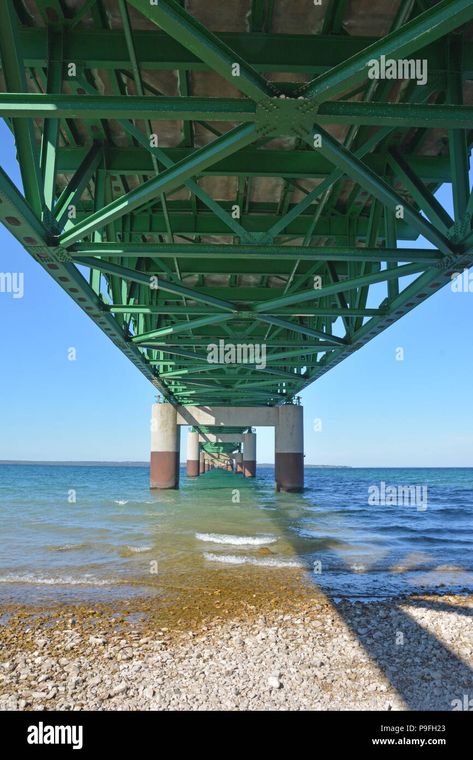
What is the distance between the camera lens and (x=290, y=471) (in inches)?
1409

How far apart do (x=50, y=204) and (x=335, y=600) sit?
8.10m

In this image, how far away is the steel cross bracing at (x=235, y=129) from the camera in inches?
217

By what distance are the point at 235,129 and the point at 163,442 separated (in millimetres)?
31103

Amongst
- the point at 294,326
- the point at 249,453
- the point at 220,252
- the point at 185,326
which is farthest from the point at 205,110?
the point at 249,453

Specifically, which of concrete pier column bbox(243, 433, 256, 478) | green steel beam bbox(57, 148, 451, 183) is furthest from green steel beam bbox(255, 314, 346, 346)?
concrete pier column bbox(243, 433, 256, 478)

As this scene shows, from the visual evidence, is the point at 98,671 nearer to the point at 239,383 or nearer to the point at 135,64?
the point at 135,64

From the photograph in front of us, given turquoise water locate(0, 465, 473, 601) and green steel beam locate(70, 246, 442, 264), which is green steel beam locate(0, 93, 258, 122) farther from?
turquoise water locate(0, 465, 473, 601)

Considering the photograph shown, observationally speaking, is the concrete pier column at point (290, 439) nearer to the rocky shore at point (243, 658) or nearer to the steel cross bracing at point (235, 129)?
the steel cross bracing at point (235, 129)

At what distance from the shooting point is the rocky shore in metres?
5.35

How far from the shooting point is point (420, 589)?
1039cm

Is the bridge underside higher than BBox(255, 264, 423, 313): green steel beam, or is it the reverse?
the bridge underside

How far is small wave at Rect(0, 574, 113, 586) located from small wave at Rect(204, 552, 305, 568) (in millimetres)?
3074

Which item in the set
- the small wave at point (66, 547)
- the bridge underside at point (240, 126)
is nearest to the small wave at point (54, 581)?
the small wave at point (66, 547)

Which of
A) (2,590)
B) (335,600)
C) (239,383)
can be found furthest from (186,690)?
(239,383)
